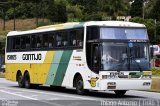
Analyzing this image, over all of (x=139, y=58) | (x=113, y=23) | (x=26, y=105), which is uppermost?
(x=113, y=23)

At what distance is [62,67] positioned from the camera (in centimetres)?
2681

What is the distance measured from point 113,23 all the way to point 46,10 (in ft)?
282

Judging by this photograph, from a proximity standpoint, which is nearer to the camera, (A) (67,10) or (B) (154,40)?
(B) (154,40)

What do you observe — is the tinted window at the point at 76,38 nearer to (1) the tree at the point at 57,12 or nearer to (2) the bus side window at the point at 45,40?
(2) the bus side window at the point at 45,40

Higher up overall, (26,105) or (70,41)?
(70,41)

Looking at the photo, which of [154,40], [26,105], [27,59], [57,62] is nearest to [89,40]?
[57,62]

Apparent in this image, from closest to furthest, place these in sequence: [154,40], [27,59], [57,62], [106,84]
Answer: [106,84] → [57,62] → [27,59] → [154,40]

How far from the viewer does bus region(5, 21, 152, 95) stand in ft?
75.7

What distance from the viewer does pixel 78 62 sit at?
24938mm

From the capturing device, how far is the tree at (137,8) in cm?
10894

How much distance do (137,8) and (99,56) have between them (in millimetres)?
88359

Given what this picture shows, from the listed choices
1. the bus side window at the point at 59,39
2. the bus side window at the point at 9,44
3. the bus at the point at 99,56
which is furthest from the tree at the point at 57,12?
the bus side window at the point at 59,39

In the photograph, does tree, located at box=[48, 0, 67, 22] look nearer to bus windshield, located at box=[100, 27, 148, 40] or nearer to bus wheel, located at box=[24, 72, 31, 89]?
bus wheel, located at box=[24, 72, 31, 89]

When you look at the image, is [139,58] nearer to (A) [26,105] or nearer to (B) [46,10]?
(A) [26,105]
